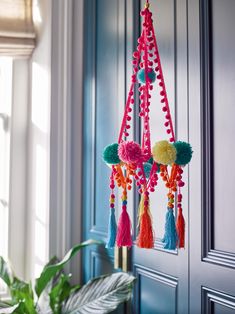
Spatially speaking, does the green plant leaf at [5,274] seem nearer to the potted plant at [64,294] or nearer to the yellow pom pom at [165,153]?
the potted plant at [64,294]

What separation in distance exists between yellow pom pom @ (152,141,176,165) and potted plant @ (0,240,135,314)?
69 cm

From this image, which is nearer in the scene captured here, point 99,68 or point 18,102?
point 99,68

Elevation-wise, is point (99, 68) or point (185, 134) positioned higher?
point (99, 68)

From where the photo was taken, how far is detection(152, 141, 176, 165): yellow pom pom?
1287 millimetres

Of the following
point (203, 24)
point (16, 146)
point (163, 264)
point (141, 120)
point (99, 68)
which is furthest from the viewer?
point (16, 146)

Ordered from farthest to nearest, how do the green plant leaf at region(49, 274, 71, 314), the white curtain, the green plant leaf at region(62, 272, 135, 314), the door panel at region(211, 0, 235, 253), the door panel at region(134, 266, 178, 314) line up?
the white curtain < the green plant leaf at region(49, 274, 71, 314) < the green plant leaf at region(62, 272, 135, 314) < the door panel at region(134, 266, 178, 314) < the door panel at region(211, 0, 235, 253)

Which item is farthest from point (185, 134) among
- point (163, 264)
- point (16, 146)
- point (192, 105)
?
point (16, 146)

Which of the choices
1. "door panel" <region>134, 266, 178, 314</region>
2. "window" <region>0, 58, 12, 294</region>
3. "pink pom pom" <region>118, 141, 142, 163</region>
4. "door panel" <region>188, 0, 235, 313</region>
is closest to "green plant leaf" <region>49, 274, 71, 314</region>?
"door panel" <region>134, 266, 178, 314</region>

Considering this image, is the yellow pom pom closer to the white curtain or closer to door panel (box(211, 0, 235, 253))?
door panel (box(211, 0, 235, 253))

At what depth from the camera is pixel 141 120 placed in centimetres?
186

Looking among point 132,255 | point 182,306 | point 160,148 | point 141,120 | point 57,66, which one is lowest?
point 182,306

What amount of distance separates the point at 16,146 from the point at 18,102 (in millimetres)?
235

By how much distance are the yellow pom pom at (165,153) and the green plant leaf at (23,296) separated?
3.11 feet

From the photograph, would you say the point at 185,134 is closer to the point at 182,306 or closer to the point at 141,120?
the point at 141,120
